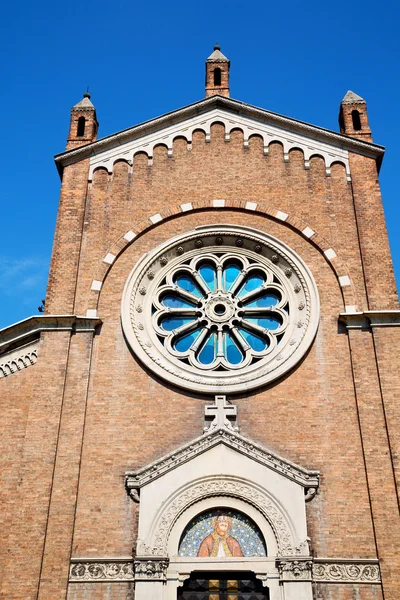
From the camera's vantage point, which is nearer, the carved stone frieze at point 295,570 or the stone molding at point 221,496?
the carved stone frieze at point 295,570

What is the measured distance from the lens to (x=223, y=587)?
436 inches

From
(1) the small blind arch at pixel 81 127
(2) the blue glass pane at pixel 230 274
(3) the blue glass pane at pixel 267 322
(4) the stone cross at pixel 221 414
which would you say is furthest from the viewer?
(1) the small blind arch at pixel 81 127

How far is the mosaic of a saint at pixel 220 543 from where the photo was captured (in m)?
11.3

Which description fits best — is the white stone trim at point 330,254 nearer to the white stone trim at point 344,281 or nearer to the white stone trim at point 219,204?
the white stone trim at point 344,281

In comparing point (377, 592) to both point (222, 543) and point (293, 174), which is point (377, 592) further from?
point (293, 174)

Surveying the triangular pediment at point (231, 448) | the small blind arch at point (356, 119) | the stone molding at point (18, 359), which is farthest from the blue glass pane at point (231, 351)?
the small blind arch at point (356, 119)

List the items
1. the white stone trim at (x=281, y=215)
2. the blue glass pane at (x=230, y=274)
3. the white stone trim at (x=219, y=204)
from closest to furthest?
the blue glass pane at (x=230, y=274), the white stone trim at (x=281, y=215), the white stone trim at (x=219, y=204)

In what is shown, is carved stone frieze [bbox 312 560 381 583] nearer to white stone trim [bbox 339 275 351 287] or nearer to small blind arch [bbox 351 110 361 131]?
white stone trim [bbox 339 275 351 287]

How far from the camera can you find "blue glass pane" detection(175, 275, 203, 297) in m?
14.5

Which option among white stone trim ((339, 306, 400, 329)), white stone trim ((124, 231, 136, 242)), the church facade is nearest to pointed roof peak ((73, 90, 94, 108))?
the church facade

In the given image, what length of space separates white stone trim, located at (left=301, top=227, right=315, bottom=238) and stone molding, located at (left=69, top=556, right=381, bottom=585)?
20.9 ft

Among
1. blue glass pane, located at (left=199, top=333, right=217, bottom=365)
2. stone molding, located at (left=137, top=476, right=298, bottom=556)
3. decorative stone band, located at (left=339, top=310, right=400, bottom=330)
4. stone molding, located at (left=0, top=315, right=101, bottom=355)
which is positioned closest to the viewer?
stone molding, located at (left=137, top=476, right=298, bottom=556)

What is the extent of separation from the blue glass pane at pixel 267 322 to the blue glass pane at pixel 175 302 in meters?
1.25

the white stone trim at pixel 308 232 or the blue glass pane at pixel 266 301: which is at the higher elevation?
the white stone trim at pixel 308 232
